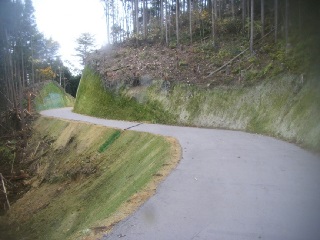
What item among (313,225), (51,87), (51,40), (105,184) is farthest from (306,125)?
(51,40)

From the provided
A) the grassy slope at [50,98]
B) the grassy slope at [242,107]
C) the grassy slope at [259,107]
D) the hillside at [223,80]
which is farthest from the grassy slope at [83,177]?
the grassy slope at [50,98]

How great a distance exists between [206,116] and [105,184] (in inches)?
321

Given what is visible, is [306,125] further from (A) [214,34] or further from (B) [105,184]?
(A) [214,34]

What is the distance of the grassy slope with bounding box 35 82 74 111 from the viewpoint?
38.8 metres

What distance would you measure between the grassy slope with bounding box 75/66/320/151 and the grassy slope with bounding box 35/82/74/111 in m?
16.9

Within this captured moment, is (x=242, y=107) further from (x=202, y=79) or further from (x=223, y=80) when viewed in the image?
(x=202, y=79)

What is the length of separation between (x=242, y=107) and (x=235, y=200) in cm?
1062

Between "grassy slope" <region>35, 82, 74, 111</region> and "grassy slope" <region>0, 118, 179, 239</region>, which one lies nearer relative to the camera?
"grassy slope" <region>0, 118, 179, 239</region>

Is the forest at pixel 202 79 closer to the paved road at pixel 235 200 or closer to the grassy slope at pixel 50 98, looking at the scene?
the grassy slope at pixel 50 98

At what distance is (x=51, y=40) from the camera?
58.0 metres

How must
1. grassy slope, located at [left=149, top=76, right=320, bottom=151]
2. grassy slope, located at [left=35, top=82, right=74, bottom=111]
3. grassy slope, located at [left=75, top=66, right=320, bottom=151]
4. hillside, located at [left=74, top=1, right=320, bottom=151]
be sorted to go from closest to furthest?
grassy slope, located at [left=149, top=76, right=320, bottom=151], grassy slope, located at [left=75, top=66, right=320, bottom=151], hillside, located at [left=74, top=1, right=320, bottom=151], grassy slope, located at [left=35, top=82, right=74, bottom=111]

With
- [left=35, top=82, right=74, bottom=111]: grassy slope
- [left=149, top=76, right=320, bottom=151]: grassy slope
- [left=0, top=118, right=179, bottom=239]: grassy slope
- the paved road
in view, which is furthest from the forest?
the paved road

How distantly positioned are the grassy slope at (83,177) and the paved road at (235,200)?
3.63 feet

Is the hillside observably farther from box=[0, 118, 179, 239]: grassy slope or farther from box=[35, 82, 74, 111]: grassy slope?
box=[35, 82, 74, 111]: grassy slope
